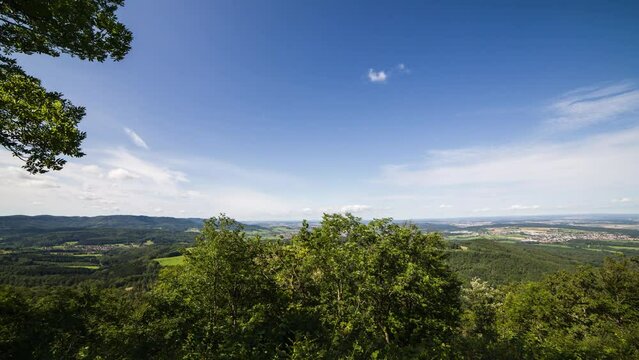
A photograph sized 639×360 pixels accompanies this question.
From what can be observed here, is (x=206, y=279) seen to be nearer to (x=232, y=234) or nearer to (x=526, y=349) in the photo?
(x=232, y=234)

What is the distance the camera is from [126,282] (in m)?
146

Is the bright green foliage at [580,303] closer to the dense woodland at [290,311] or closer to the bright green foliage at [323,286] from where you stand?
the dense woodland at [290,311]

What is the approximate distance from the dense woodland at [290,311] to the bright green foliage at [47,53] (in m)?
7.17

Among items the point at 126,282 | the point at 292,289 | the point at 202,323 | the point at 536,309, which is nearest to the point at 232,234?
the point at 202,323

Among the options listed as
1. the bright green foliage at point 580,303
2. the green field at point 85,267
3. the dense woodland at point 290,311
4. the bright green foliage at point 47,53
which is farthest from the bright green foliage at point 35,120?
the green field at point 85,267

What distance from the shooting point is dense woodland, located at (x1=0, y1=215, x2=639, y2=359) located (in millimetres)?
11336

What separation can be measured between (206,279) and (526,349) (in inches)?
633

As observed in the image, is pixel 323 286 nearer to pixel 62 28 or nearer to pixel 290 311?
pixel 290 311

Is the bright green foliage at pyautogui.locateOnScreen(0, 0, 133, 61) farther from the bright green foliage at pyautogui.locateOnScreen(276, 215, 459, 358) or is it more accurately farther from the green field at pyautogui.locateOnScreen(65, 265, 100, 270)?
the green field at pyautogui.locateOnScreen(65, 265, 100, 270)

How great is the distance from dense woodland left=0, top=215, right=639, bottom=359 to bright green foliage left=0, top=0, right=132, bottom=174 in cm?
717

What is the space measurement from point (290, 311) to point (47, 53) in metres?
18.0

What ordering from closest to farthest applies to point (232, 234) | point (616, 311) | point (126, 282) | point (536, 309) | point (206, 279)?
point (206, 279) < point (232, 234) < point (616, 311) < point (536, 309) < point (126, 282)

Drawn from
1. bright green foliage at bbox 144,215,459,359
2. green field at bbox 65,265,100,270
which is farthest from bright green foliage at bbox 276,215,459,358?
green field at bbox 65,265,100,270

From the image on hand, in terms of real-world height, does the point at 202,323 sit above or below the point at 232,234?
below
